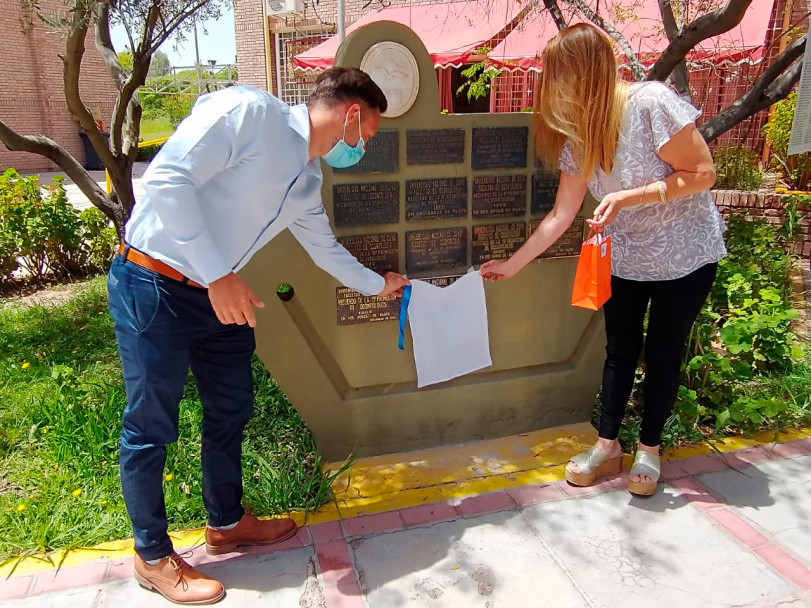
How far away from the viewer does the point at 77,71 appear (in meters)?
5.13

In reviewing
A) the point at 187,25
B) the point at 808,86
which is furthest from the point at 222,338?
the point at 187,25

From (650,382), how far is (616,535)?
0.67 meters

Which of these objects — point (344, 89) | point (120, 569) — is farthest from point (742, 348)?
point (120, 569)

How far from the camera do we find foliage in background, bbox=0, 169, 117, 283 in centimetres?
623

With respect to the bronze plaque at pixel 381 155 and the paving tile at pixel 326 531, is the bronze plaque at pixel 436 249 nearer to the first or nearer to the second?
the bronze plaque at pixel 381 155

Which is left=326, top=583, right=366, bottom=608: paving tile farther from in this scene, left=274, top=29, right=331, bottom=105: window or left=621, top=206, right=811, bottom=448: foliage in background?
left=274, top=29, right=331, bottom=105: window

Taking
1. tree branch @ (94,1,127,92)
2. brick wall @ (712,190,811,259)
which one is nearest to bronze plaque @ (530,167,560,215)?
tree branch @ (94,1,127,92)

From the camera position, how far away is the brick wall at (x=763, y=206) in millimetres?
6879

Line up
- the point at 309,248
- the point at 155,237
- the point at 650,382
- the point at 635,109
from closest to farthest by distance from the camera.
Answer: the point at 155,237 < the point at 635,109 < the point at 309,248 < the point at 650,382

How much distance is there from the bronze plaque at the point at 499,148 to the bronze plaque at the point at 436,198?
0.14 metres

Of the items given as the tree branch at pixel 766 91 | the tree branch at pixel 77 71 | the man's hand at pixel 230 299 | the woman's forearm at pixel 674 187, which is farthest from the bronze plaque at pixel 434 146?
the tree branch at pixel 77 71

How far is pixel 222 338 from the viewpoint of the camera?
242 centimetres

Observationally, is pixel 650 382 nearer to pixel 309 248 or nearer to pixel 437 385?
pixel 437 385

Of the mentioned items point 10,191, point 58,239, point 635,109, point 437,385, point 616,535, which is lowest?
point 616,535
